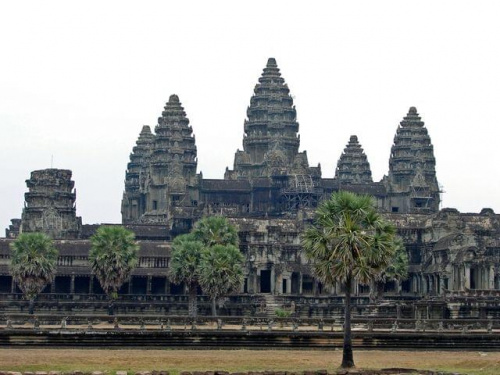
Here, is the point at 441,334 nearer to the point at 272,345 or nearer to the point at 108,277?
the point at 272,345

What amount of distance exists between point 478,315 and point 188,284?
1102 inches

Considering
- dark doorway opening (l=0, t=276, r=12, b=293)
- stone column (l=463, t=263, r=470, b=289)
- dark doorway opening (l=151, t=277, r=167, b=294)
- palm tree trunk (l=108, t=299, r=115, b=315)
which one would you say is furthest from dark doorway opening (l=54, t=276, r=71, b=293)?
stone column (l=463, t=263, r=470, b=289)

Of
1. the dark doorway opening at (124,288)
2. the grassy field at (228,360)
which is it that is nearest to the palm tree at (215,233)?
the dark doorway opening at (124,288)

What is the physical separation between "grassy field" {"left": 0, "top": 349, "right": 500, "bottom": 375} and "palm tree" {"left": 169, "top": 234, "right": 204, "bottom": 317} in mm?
49976

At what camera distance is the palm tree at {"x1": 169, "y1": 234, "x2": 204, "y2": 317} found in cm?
13688

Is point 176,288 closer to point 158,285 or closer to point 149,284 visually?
point 158,285

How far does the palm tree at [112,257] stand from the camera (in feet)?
454

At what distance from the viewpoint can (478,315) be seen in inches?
4830

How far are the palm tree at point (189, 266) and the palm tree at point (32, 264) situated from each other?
37.6 ft

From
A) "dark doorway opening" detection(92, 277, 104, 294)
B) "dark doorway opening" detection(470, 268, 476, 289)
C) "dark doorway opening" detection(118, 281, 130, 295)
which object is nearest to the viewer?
"dark doorway opening" detection(470, 268, 476, 289)

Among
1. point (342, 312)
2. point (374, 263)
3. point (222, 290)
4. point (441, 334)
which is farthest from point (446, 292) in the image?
point (374, 263)

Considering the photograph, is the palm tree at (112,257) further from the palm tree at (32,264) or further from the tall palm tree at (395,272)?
the tall palm tree at (395,272)

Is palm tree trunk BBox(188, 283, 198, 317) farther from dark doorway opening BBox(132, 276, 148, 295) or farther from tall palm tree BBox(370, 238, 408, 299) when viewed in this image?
dark doorway opening BBox(132, 276, 148, 295)

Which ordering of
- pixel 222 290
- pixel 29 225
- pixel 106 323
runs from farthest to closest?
pixel 29 225
pixel 222 290
pixel 106 323
